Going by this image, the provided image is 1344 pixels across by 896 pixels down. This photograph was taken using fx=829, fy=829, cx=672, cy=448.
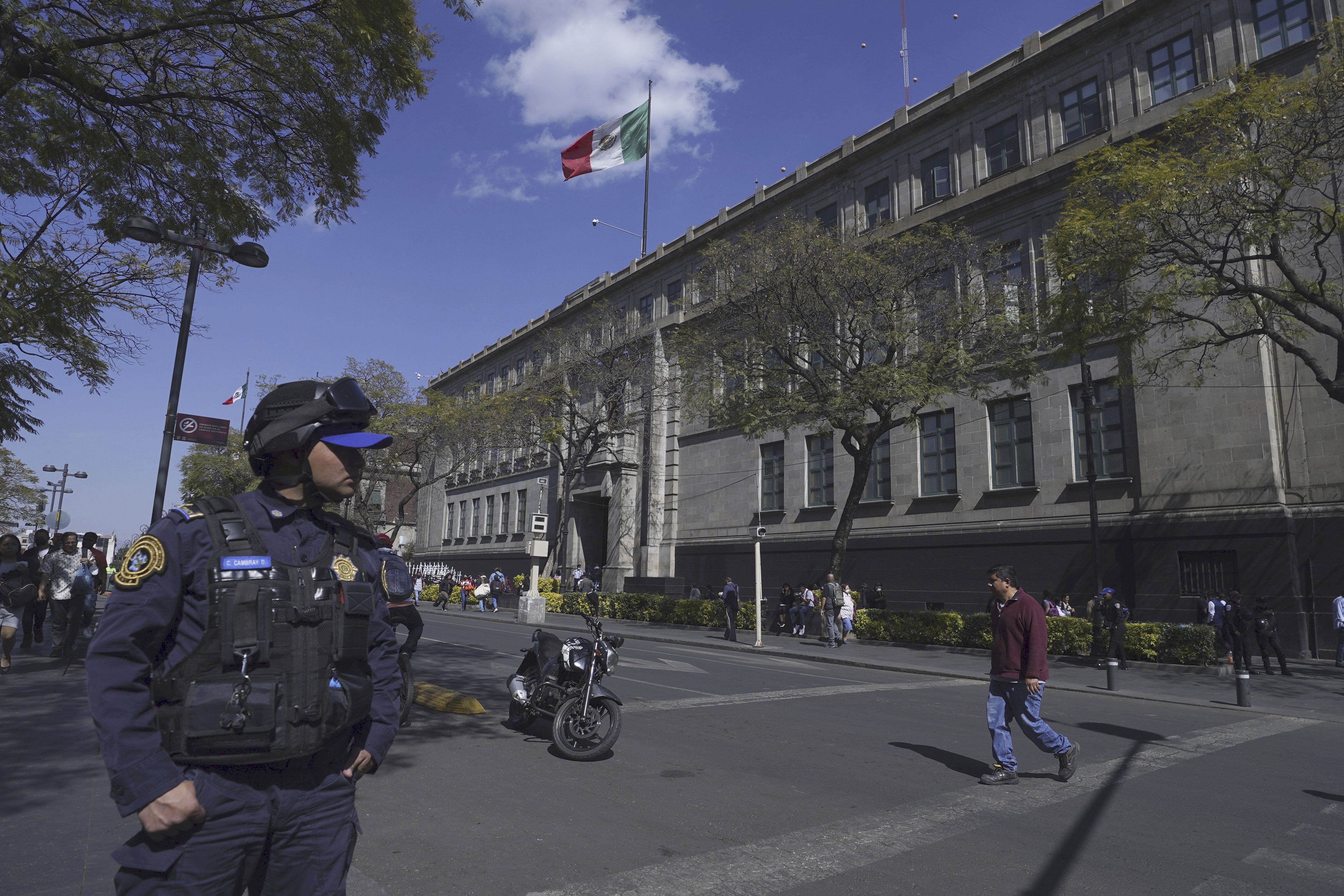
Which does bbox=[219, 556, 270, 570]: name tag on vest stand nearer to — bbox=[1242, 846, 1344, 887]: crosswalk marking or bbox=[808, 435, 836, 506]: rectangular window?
bbox=[1242, 846, 1344, 887]: crosswalk marking

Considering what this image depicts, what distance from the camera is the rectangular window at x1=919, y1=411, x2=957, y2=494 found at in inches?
1029

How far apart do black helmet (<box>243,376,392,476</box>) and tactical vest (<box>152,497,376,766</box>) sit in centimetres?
21

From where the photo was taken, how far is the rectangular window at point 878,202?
29.0 m

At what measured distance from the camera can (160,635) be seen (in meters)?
2.24

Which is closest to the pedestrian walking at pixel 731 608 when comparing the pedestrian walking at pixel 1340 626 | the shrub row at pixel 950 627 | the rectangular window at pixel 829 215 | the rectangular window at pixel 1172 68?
the shrub row at pixel 950 627

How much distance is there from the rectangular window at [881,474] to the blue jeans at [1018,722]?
21036 mm

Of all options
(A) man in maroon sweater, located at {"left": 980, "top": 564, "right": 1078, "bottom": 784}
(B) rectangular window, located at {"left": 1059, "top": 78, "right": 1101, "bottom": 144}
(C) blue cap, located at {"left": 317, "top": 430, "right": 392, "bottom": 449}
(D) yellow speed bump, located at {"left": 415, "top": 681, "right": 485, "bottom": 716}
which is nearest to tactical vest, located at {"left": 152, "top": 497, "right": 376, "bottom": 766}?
(C) blue cap, located at {"left": 317, "top": 430, "right": 392, "bottom": 449}

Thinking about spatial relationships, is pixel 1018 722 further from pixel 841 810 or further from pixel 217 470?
pixel 217 470

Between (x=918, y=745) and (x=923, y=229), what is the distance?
1972cm

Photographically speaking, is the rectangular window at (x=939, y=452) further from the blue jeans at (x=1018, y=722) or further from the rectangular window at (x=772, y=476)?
the blue jeans at (x=1018, y=722)

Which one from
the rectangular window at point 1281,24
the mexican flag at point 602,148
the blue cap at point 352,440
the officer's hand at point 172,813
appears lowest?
the officer's hand at point 172,813

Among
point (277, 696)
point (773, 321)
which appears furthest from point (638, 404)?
point (277, 696)

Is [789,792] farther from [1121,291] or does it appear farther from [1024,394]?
[1024,394]

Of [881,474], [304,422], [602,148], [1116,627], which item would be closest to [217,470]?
[602,148]
